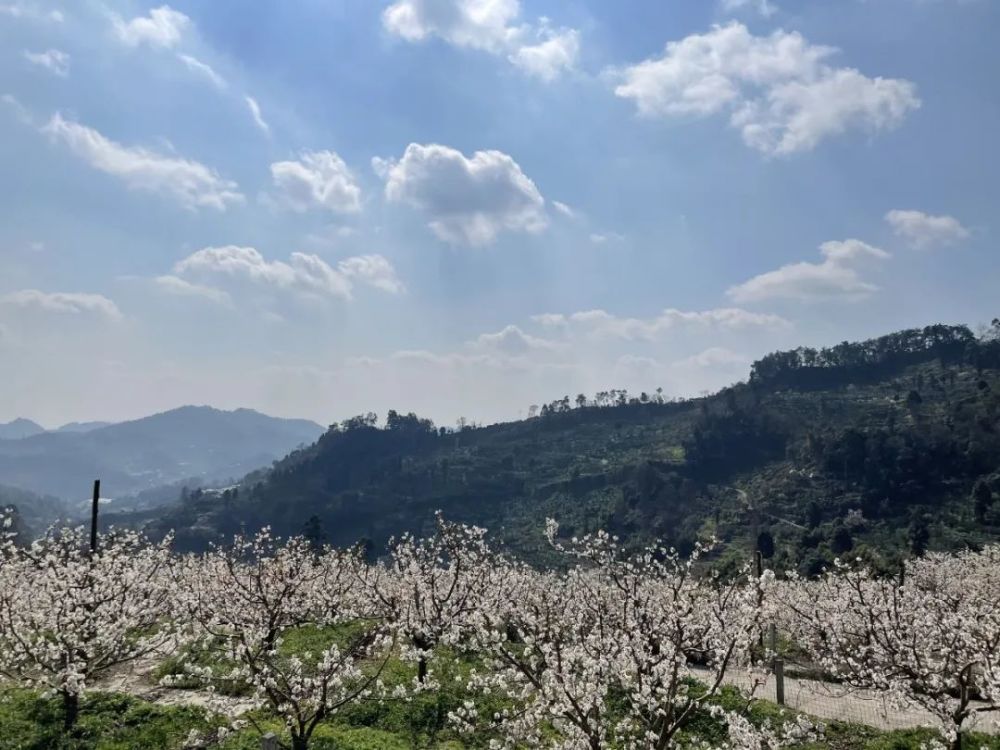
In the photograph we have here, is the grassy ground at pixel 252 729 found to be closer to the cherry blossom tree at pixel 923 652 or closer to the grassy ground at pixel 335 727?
the grassy ground at pixel 335 727

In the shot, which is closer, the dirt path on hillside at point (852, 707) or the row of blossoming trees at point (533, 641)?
the row of blossoming trees at point (533, 641)

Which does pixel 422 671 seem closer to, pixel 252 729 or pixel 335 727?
pixel 335 727

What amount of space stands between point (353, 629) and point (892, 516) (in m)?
108

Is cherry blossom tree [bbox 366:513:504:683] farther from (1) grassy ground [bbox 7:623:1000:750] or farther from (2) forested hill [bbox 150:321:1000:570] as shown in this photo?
(2) forested hill [bbox 150:321:1000:570]

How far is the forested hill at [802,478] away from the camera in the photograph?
104938mm

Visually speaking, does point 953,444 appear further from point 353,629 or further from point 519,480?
point 353,629

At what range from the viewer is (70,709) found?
17078mm

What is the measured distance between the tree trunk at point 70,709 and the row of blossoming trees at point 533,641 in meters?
0.05

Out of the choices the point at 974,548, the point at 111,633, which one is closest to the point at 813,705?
the point at 111,633

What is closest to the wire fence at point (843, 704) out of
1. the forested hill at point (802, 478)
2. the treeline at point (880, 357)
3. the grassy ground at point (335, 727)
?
the grassy ground at point (335, 727)

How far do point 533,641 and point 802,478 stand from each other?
14250 centimetres

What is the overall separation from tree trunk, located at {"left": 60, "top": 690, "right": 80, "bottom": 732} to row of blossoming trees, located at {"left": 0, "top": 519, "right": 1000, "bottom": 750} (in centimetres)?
5

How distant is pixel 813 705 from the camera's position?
22.0m

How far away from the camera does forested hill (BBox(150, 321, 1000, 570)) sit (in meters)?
105
